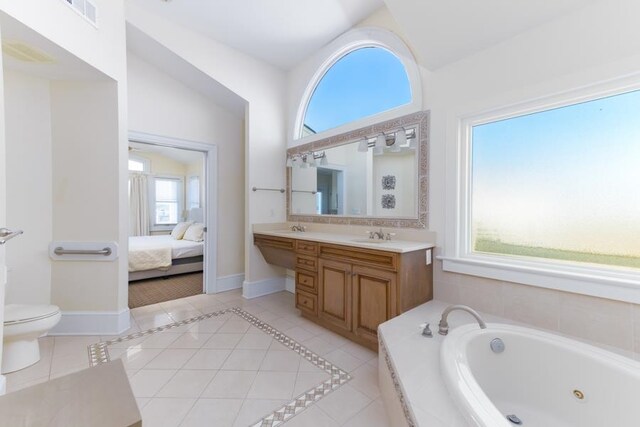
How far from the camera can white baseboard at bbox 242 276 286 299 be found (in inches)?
136

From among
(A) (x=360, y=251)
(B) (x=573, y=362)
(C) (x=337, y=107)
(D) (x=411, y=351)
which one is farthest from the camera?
(C) (x=337, y=107)

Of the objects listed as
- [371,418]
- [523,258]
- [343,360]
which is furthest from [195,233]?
[523,258]

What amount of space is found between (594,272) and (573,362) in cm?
60

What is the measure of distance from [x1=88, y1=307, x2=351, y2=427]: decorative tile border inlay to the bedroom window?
176 inches

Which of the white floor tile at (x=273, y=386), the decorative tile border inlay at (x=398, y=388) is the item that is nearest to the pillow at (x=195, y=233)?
the white floor tile at (x=273, y=386)

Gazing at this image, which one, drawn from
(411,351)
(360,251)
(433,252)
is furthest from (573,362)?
(360,251)

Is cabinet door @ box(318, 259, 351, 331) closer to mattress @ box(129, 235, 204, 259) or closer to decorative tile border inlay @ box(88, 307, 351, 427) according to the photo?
decorative tile border inlay @ box(88, 307, 351, 427)

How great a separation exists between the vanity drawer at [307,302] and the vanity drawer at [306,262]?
271mm

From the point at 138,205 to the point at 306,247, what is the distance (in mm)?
5242

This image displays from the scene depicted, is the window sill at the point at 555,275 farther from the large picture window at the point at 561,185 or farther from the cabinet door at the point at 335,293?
the cabinet door at the point at 335,293

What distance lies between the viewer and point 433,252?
2.26m

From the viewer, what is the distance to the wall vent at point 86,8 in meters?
1.95

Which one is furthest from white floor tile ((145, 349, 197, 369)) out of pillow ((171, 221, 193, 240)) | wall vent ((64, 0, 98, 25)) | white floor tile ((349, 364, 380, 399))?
pillow ((171, 221, 193, 240))

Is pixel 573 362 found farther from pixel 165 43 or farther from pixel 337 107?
pixel 165 43
